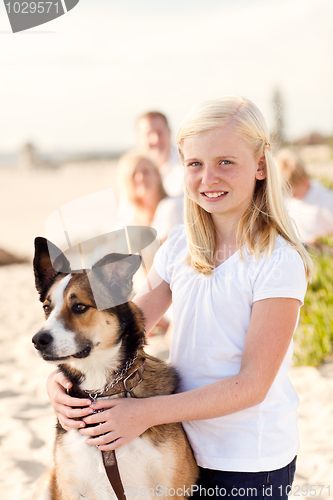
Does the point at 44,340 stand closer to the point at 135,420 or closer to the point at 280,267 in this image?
the point at 135,420

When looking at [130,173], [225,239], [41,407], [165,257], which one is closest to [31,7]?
[165,257]

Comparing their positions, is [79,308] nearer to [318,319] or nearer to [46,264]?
[46,264]

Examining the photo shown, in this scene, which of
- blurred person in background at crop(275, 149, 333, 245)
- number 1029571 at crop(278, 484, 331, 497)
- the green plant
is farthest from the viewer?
blurred person in background at crop(275, 149, 333, 245)

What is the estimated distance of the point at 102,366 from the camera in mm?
1865

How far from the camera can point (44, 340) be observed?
170cm

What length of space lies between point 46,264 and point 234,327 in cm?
87

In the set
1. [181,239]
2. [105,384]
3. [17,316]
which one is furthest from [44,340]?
[17,316]

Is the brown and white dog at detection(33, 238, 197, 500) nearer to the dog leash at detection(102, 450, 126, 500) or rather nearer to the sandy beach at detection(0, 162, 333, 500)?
the dog leash at detection(102, 450, 126, 500)

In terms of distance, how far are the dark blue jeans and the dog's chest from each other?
0.21 metres

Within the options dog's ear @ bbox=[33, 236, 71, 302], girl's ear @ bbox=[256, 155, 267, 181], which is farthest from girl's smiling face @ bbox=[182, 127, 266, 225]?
dog's ear @ bbox=[33, 236, 71, 302]

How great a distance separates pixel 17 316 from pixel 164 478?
18.1 feet

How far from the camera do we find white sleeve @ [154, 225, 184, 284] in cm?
208

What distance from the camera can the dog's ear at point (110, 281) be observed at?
1825 mm

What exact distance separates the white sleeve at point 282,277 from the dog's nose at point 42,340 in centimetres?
83
